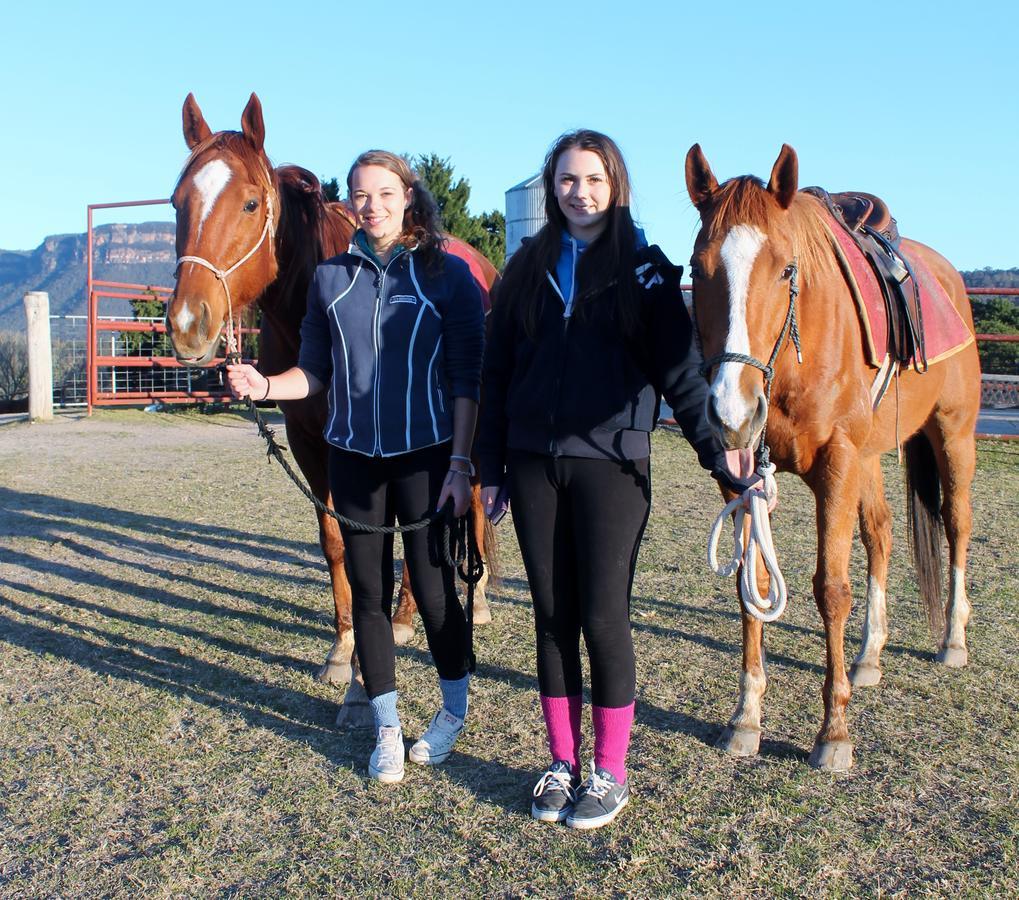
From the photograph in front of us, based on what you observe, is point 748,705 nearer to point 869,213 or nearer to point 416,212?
point 416,212

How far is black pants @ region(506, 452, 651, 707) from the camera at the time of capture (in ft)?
7.23

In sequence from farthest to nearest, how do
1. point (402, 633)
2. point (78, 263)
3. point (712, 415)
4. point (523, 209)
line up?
point (78, 263) < point (523, 209) < point (402, 633) < point (712, 415)

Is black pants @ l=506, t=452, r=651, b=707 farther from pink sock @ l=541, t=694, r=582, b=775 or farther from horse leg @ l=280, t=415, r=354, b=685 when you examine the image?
horse leg @ l=280, t=415, r=354, b=685

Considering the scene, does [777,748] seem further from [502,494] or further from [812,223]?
[812,223]

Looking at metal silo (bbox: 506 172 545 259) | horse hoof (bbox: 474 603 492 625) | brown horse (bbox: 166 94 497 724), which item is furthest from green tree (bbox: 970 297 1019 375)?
brown horse (bbox: 166 94 497 724)

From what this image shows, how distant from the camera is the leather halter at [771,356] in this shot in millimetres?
2152

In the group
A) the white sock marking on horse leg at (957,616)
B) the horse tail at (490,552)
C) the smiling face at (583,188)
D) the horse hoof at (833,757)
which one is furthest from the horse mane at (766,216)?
the horse tail at (490,552)

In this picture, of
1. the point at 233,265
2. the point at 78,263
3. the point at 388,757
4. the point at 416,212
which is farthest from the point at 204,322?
the point at 78,263

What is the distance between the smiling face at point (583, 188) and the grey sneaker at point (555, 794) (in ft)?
4.82

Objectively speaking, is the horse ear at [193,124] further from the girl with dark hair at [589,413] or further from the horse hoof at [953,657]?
the horse hoof at [953,657]

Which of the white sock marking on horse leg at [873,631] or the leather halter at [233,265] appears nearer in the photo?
the leather halter at [233,265]

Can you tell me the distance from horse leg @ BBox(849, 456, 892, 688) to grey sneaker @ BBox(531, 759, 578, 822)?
1483 millimetres

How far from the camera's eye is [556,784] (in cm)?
236

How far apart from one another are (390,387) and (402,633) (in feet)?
5.71
